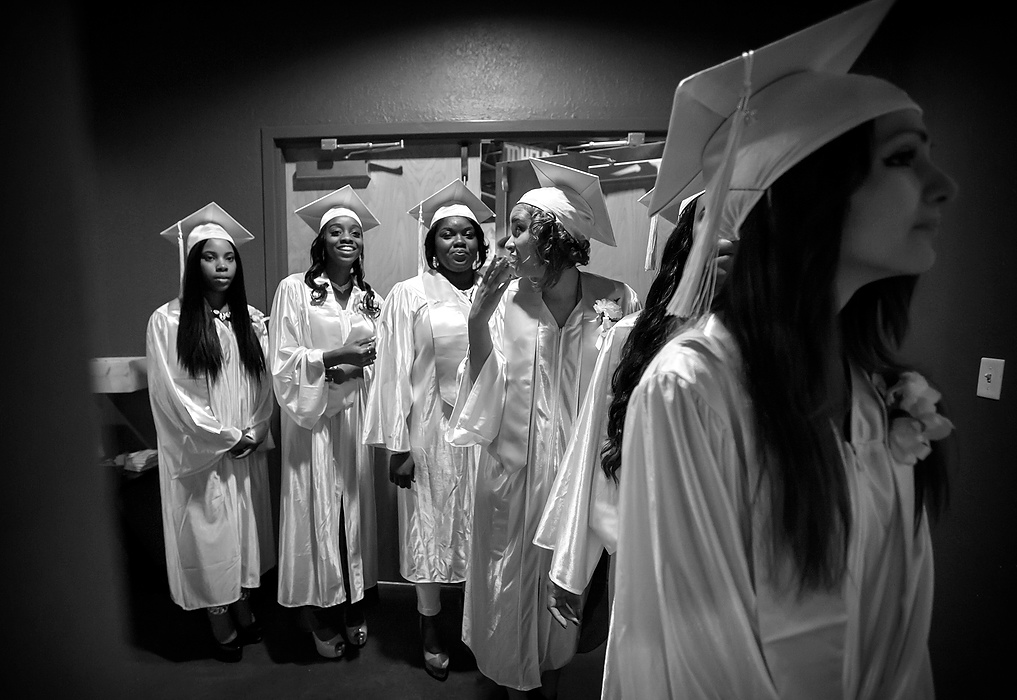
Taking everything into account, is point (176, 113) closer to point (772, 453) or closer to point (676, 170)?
point (676, 170)

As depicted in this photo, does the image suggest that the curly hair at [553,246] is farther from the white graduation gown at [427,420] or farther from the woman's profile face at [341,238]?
the woman's profile face at [341,238]

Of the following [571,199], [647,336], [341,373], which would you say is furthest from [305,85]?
[647,336]

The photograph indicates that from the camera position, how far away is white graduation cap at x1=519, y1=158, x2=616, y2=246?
5.55 feet

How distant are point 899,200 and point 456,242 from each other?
1.92m

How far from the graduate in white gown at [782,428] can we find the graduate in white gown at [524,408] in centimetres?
98

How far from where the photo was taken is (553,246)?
171 centimetres

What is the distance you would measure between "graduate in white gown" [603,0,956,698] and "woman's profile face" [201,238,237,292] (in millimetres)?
2115

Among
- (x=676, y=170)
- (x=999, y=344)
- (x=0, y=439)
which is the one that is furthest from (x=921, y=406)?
(x=0, y=439)

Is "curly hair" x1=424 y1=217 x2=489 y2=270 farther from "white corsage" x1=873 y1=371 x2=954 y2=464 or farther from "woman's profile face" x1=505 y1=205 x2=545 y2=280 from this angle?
"white corsage" x1=873 y1=371 x2=954 y2=464

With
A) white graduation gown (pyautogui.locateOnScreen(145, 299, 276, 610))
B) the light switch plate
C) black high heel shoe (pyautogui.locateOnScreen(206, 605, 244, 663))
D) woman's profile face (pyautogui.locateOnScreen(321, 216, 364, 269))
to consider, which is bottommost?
black high heel shoe (pyautogui.locateOnScreen(206, 605, 244, 663))

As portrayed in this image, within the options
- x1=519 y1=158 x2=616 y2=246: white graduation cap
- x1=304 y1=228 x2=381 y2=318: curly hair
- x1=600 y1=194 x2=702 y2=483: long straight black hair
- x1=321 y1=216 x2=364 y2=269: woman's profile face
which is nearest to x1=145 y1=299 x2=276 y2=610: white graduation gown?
x1=304 y1=228 x2=381 y2=318: curly hair

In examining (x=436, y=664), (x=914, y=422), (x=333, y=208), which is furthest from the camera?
(x=333, y=208)

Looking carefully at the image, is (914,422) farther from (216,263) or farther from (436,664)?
(216,263)

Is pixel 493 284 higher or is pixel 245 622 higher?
pixel 493 284
